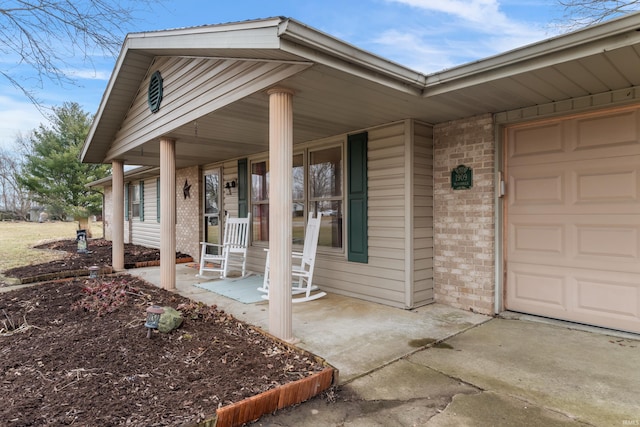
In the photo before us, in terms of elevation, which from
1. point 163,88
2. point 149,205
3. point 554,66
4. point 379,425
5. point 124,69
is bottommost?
point 379,425

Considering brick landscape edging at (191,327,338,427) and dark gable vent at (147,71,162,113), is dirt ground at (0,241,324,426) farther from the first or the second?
dark gable vent at (147,71,162,113)

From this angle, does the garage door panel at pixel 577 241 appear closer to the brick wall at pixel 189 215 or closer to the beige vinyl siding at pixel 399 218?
the beige vinyl siding at pixel 399 218

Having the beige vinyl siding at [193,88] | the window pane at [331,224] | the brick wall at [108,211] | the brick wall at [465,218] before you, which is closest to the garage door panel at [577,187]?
the brick wall at [465,218]

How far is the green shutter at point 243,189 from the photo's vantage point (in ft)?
21.4

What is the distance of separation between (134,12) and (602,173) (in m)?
4.87

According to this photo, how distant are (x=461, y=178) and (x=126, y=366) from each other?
356cm

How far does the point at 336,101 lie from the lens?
3365mm

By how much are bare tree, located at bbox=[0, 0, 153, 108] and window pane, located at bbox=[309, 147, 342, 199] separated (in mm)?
2665

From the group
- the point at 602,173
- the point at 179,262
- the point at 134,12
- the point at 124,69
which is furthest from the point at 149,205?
the point at 602,173

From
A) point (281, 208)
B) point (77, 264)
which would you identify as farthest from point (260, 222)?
point (77, 264)

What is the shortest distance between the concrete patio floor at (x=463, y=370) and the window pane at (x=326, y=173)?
5.86 feet

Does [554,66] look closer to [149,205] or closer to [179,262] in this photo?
[179,262]

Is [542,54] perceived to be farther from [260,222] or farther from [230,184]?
[230,184]

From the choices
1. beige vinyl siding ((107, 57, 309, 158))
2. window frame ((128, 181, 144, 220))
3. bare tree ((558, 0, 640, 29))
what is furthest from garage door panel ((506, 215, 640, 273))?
window frame ((128, 181, 144, 220))
